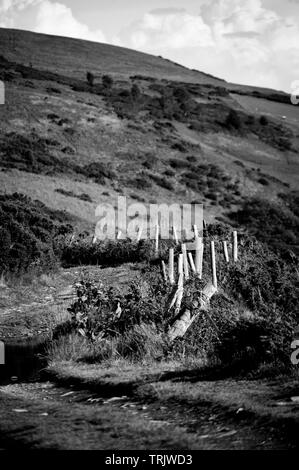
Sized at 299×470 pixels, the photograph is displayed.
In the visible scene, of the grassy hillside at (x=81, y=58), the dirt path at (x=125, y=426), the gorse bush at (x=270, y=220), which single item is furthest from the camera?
the grassy hillside at (x=81, y=58)

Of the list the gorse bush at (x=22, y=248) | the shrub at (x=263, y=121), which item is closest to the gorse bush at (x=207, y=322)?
the gorse bush at (x=22, y=248)

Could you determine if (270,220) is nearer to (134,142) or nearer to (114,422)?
(134,142)

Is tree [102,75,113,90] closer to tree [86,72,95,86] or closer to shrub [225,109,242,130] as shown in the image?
tree [86,72,95,86]

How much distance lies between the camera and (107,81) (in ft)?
303

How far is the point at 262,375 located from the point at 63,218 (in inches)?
1346

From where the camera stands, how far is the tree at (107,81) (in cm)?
9022

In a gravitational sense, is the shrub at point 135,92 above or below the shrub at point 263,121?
above

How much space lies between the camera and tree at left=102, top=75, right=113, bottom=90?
296ft

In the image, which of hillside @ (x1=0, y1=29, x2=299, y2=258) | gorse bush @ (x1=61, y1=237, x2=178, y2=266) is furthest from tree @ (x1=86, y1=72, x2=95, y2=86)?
gorse bush @ (x1=61, y1=237, x2=178, y2=266)

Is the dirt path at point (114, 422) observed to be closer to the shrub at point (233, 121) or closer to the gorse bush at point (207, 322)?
the gorse bush at point (207, 322)

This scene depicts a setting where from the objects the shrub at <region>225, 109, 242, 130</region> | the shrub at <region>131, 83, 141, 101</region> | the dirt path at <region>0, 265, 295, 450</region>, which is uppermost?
the shrub at <region>131, 83, 141, 101</region>

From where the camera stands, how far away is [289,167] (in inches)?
3066

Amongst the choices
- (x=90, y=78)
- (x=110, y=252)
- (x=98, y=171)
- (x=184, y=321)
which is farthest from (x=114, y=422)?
(x=90, y=78)
